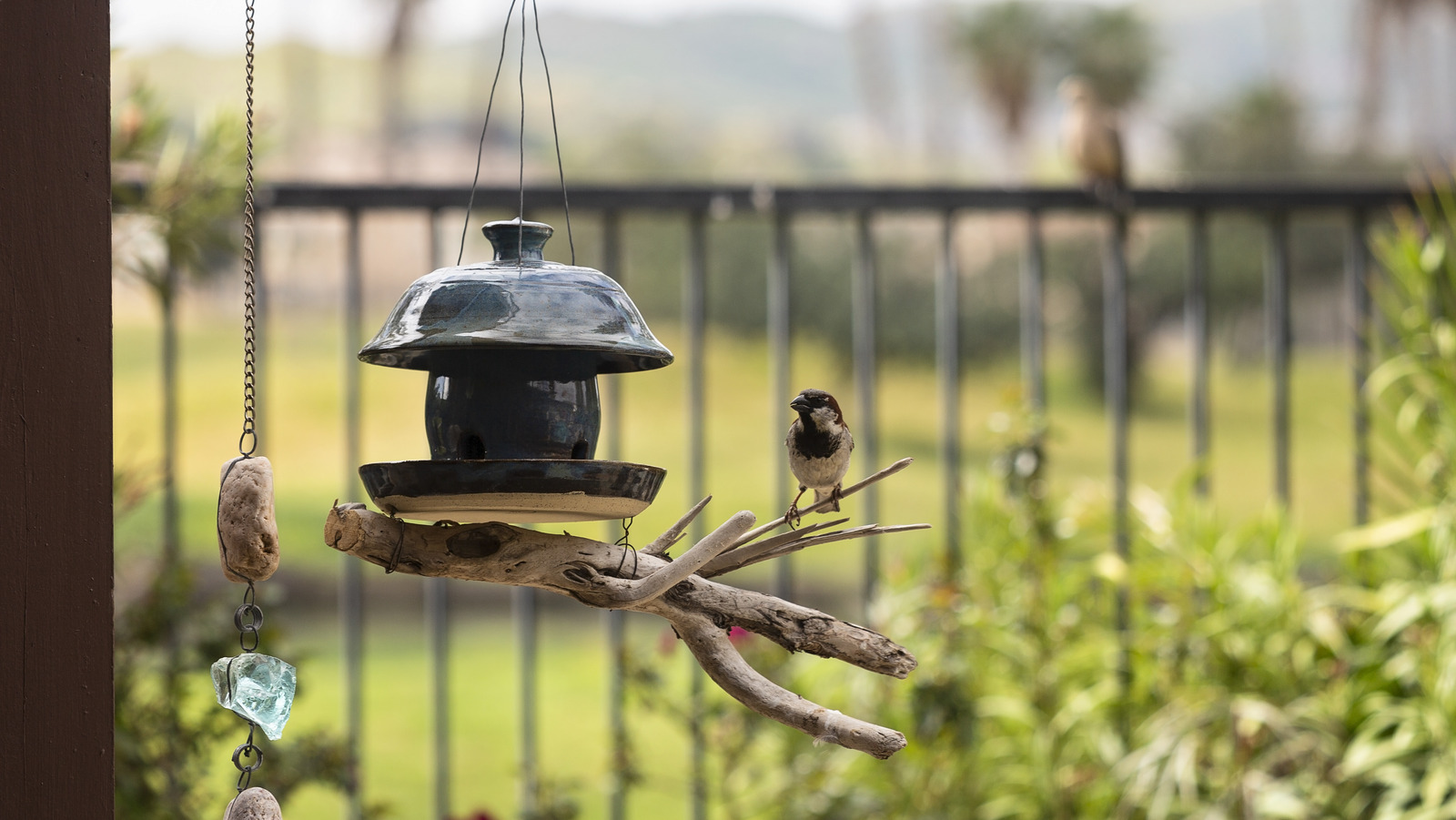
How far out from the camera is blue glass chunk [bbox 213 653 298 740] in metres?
0.89

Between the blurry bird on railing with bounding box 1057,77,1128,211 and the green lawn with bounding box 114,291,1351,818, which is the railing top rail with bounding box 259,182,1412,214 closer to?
the blurry bird on railing with bounding box 1057,77,1128,211

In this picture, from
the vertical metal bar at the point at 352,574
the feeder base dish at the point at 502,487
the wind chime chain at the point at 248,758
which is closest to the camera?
the wind chime chain at the point at 248,758

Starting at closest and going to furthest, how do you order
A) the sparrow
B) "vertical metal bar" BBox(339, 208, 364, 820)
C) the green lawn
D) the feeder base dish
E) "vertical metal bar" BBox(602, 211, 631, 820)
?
1. the feeder base dish
2. the sparrow
3. "vertical metal bar" BBox(339, 208, 364, 820)
4. "vertical metal bar" BBox(602, 211, 631, 820)
5. the green lawn

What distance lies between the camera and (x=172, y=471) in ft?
7.11

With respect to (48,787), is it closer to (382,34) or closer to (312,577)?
(312,577)

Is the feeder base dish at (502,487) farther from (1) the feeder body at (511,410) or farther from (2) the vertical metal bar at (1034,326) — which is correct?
(2) the vertical metal bar at (1034,326)

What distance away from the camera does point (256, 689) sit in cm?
90

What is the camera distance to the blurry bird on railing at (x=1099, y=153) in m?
2.54

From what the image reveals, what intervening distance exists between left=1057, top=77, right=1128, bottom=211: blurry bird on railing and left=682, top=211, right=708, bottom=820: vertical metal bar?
848 millimetres

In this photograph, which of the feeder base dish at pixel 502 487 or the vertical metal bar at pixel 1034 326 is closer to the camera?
the feeder base dish at pixel 502 487

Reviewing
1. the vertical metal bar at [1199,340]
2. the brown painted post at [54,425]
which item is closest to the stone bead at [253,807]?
the brown painted post at [54,425]

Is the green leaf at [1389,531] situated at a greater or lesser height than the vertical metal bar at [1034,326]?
lesser

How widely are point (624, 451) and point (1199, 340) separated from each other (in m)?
8.45

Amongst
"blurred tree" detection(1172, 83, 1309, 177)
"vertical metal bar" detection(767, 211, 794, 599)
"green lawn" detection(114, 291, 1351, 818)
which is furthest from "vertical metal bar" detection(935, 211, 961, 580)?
"blurred tree" detection(1172, 83, 1309, 177)
